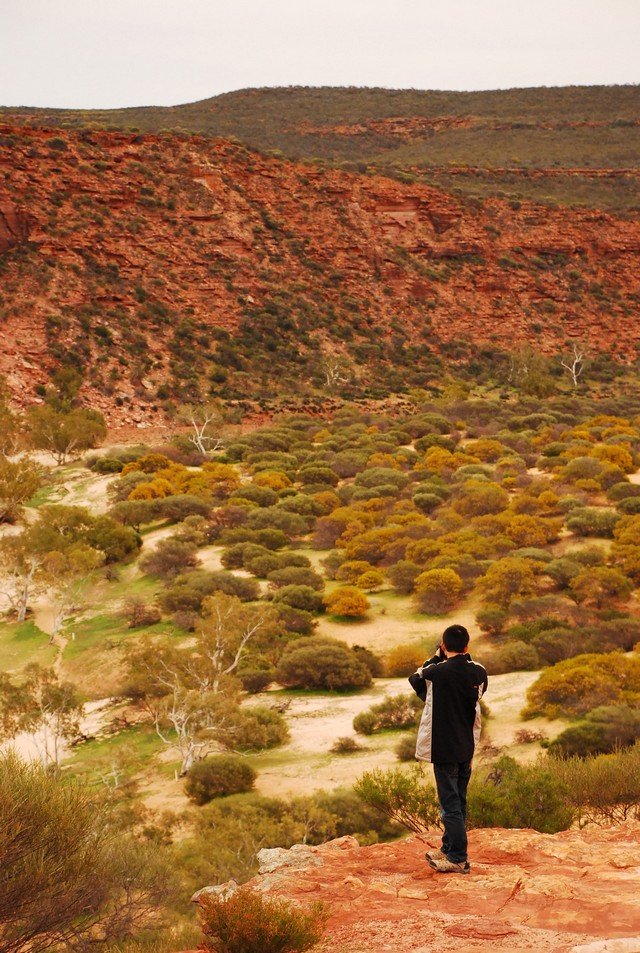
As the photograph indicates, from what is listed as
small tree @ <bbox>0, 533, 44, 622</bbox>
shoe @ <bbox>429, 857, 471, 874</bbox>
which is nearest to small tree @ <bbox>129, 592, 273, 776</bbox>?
small tree @ <bbox>0, 533, 44, 622</bbox>

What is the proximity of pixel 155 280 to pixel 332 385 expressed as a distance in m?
11.8

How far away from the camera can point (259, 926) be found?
4832 millimetres

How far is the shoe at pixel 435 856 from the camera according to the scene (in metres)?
5.78

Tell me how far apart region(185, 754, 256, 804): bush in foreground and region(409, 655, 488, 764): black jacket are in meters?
7.68

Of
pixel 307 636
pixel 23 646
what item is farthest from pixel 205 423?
pixel 307 636

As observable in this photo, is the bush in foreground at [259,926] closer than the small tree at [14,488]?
Yes

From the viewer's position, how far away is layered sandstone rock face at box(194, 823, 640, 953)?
456 centimetres

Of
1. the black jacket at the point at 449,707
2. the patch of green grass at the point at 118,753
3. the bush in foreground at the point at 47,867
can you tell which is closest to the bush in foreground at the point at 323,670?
the patch of green grass at the point at 118,753

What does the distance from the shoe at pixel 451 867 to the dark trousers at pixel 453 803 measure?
23 millimetres

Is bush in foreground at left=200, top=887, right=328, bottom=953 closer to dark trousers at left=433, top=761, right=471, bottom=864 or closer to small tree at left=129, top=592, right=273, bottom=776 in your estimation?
dark trousers at left=433, top=761, right=471, bottom=864

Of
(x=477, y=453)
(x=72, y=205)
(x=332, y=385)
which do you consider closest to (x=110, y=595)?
(x=477, y=453)

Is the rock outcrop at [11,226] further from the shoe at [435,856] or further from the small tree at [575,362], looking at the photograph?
the shoe at [435,856]

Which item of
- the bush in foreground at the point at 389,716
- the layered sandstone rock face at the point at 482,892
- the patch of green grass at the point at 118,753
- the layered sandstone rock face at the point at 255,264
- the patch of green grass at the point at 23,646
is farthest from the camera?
the layered sandstone rock face at the point at 255,264

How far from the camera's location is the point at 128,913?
22.0 ft
